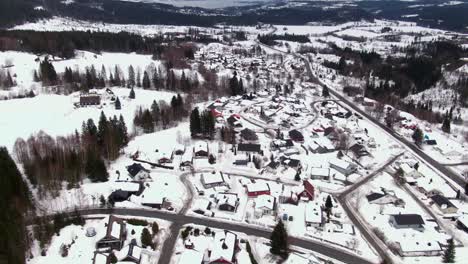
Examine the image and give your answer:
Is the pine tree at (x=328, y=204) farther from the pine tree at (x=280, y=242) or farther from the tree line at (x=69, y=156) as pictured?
the tree line at (x=69, y=156)

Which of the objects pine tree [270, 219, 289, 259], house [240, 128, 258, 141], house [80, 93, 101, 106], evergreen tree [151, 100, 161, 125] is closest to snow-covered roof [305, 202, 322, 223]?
pine tree [270, 219, 289, 259]

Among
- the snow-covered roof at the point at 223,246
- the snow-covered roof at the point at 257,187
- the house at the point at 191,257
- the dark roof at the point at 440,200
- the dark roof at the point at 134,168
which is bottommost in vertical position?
the house at the point at 191,257

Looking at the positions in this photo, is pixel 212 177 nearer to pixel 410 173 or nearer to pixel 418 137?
pixel 410 173

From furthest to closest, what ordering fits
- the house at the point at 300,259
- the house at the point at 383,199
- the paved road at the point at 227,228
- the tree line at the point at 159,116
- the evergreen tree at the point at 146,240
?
the tree line at the point at 159,116, the house at the point at 383,199, the evergreen tree at the point at 146,240, the paved road at the point at 227,228, the house at the point at 300,259

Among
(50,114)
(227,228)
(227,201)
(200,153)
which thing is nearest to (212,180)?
(227,201)

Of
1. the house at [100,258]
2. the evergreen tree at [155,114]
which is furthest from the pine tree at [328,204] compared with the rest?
the evergreen tree at [155,114]

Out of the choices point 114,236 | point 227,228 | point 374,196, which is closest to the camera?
point 114,236
